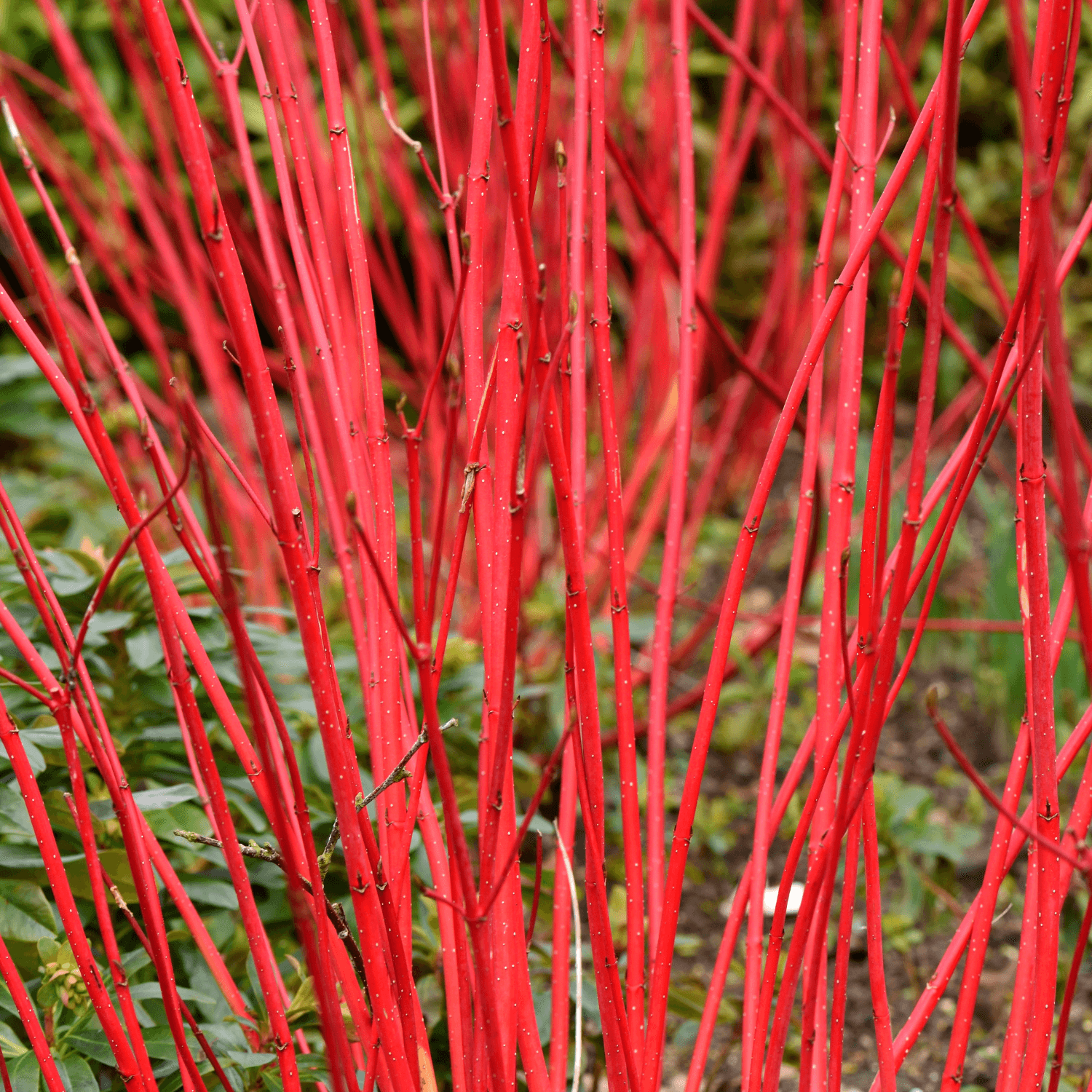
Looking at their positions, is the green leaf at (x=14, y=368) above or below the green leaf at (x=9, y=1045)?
above

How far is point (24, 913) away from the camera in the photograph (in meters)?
0.92

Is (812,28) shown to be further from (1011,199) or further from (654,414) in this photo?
(654,414)

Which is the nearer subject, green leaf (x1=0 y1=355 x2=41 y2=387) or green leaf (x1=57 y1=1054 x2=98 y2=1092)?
green leaf (x1=57 y1=1054 x2=98 y2=1092)

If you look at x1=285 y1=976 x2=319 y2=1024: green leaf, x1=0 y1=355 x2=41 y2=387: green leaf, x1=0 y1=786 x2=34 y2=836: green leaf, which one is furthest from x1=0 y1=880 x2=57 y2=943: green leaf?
x1=0 y1=355 x2=41 y2=387: green leaf

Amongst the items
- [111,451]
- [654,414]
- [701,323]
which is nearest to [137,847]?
[111,451]

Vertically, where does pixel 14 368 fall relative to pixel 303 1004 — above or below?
above

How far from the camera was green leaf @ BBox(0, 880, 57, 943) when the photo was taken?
908mm

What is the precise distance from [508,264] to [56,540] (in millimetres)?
1366

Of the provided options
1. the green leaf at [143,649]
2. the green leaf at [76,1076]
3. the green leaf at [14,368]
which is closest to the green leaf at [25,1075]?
the green leaf at [76,1076]

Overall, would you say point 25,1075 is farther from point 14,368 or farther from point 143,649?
point 14,368

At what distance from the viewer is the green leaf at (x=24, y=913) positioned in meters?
0.91

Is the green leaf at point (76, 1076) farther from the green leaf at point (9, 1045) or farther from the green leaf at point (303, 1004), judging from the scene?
the green leaf at point (303, 1004)

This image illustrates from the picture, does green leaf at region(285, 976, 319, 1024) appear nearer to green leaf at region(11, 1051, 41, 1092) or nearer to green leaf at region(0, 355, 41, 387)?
green leaf at region(11, 1051, 41, 1092)

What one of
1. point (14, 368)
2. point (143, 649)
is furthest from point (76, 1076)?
point (14, 368)
